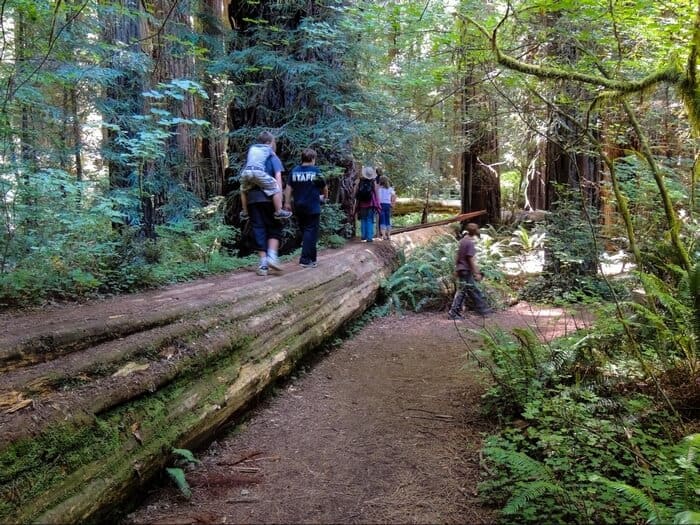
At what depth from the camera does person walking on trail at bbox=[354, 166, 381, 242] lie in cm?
1174

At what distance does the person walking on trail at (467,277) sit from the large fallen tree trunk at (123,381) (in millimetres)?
4219

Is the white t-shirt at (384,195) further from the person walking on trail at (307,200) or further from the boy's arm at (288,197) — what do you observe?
the boy's arm at (288,197)

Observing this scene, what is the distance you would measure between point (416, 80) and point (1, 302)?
933 centimetres

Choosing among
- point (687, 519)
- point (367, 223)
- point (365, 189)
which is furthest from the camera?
point (367, 223)

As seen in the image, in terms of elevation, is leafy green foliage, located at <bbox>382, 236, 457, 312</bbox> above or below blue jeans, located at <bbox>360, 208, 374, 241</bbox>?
below

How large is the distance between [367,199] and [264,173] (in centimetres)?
498

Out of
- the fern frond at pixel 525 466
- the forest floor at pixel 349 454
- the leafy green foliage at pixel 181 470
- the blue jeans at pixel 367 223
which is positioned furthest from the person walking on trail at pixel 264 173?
the fern frond at pixel 525 466

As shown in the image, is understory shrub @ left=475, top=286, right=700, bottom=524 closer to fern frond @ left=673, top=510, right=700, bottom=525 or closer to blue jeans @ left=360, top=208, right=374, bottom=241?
fern frond @ left=673, top=510, right=700, bottom=525

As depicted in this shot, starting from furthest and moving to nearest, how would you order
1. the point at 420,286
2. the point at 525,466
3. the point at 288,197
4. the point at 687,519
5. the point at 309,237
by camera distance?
1. the point at 420,286
2. the point at 288,197
3. the point at 309,237
4. the point at 525,466
5. the point at 687,519

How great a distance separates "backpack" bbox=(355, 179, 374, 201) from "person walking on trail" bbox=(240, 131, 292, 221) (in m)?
4.50

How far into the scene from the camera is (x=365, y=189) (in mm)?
11789

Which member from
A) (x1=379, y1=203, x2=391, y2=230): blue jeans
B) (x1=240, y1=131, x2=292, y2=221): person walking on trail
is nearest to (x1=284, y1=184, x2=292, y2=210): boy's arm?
(x1=240, y1=131, x2=292, y2=221): person walking on trail

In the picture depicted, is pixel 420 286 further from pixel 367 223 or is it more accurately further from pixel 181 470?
pixel 181 470

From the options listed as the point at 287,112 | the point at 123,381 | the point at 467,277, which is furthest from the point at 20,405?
the point at 287,112
